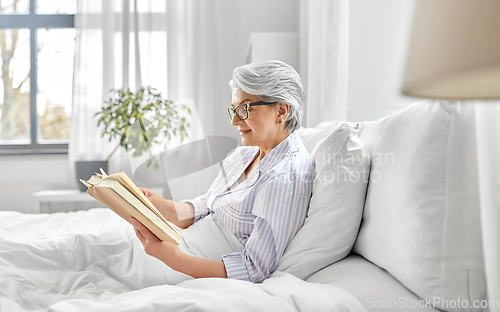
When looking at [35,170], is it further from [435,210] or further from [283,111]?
[435,210]

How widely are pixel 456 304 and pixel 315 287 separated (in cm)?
23

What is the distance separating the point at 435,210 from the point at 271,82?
23.0 inches

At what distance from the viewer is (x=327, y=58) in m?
2.03

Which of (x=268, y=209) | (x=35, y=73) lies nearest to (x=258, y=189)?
(x=268, y=209)

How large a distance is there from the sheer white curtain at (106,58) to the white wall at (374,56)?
202 cm

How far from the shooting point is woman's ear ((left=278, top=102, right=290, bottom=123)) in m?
1.12

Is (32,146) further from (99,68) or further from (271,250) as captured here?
(271,250)

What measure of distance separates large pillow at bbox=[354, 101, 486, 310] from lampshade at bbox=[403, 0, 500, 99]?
30cm

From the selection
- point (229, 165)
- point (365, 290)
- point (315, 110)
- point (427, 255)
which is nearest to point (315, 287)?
point (365, 290)

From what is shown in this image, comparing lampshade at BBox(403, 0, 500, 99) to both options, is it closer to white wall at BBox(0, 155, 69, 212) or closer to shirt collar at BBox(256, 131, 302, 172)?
shirt collar at BBox(256, 131, 302, 172)

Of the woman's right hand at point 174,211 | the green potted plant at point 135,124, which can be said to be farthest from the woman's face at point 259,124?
the green potted plant at point 135,124

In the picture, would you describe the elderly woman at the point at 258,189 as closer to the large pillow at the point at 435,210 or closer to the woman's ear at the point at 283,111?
the woman's ear at the point at 283,111

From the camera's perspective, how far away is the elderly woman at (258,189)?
875mm

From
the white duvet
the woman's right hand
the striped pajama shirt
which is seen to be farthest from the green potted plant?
the striped pajama shirt
